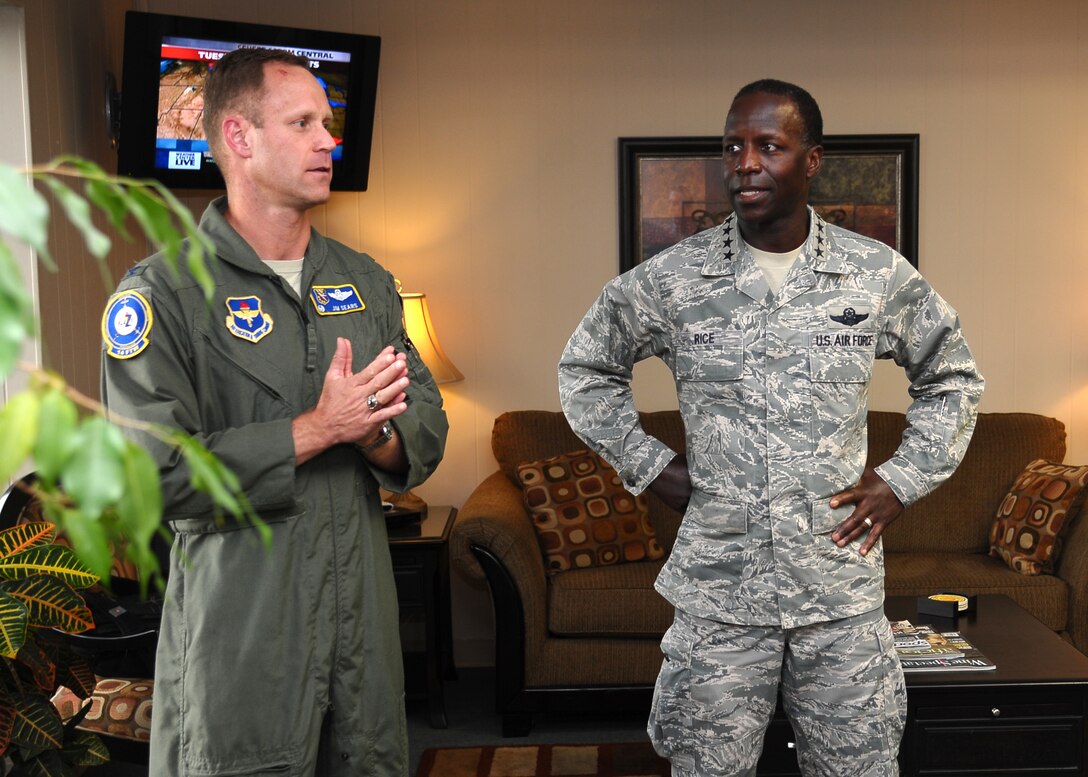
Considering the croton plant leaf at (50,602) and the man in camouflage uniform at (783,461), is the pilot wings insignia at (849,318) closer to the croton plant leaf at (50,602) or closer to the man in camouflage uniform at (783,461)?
the man in camouflage uniform at (783,461)

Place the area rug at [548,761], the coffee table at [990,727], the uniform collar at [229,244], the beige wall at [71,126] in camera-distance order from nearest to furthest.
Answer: the uniform collar at [229,244] → the coffee table at [990,727] → the beige wall at [71,126] → the area rug at [548,761]

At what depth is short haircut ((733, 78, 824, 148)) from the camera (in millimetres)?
1968

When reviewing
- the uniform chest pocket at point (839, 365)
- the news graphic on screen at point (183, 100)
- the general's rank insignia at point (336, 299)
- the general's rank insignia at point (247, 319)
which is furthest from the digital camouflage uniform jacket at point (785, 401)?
the news graphic on screen at point (183, 100)

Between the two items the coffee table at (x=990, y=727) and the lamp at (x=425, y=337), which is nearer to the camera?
the coffee table at (x=990, y=727)

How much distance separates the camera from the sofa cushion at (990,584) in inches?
144

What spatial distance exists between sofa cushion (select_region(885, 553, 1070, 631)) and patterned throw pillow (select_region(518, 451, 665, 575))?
0.78m

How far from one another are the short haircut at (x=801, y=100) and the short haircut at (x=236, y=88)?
0.75 meters

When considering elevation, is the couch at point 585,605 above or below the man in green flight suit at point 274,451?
below

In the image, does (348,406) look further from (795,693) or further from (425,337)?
(425,337)

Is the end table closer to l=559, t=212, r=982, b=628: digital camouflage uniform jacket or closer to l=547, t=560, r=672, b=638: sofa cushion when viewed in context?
l=547, t=560, r=672, b=638: sofa cushion

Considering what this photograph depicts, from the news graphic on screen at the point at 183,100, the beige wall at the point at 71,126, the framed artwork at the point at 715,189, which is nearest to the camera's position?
the beige wall at the point at 71,126

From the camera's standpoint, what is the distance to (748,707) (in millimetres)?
1917

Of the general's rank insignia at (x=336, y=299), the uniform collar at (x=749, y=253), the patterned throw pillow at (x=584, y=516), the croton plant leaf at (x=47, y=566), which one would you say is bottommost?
the patterned throw pillow at (x=584, y=516)

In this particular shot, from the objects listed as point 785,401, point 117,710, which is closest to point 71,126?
point 117,710
